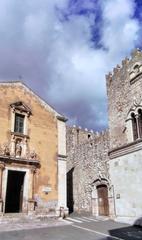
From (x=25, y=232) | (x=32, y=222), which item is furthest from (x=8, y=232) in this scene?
(x=32, y=222)

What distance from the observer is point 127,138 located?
47.7 feet

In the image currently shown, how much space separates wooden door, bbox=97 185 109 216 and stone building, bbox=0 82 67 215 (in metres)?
3.31

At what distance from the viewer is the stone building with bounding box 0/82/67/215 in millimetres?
14289

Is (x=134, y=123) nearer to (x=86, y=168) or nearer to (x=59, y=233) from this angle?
(x=59, y=233)

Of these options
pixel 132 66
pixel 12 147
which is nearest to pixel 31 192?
pixel 12 147

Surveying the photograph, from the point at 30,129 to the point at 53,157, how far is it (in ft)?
7.25

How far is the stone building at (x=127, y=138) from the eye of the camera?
522 inches

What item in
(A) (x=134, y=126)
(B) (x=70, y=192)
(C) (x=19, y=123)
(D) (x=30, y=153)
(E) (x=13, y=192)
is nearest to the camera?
(A) (x=134, y=126)

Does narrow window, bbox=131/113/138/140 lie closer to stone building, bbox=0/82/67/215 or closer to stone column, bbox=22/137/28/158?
stone building, bbox=0/82/67/215

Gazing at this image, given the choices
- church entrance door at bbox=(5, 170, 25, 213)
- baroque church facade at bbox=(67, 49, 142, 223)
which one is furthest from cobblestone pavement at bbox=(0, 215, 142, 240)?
church entrance door at bbox=(5, 170, 25, 213)

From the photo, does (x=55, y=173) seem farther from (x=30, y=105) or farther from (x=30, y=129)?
(x=30, y=105)

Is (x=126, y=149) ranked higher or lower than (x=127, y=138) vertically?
lower

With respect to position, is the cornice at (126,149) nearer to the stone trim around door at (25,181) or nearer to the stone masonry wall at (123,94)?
the stone masonry wall at (123,94)

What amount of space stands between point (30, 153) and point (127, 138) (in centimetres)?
554
